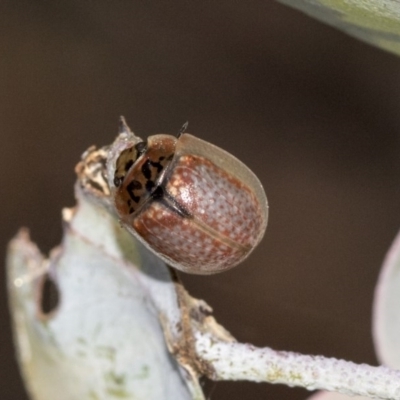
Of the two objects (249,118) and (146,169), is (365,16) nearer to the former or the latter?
(146,169)

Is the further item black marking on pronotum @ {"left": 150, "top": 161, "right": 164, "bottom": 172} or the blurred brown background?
the blurred brown background

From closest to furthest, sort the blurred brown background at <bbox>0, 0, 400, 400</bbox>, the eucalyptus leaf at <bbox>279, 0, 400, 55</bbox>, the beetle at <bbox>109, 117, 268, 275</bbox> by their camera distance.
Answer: the eucalyptus leaf at <bbox>279, 0, 400, 55</bbox> → the beetle at <bbox>109, 117, 268, 275</bbox> → the blurred brown background at <bbox>0, 0, 400, 400</bbox>

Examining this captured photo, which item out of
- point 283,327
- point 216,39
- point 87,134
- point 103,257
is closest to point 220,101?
point 216,39

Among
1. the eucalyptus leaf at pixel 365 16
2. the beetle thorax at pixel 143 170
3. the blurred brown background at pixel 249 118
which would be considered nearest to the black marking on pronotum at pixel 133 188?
the beetle thorax at pixel 143 170

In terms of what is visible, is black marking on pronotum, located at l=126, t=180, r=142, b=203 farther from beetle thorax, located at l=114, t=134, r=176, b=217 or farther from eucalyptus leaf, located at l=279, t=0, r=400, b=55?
eucalyptus leaf, located at l=279, t=0, r=400, b=55

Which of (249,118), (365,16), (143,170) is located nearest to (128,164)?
(143,170)

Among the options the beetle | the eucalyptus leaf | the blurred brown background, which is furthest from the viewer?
the blurred brown background

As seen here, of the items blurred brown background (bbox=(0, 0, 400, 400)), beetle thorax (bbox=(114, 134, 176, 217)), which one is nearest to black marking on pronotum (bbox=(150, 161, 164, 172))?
beetle thorax (bbox=(114, 134, 176, 217))

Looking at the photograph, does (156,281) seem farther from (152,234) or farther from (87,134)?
(87,134)
